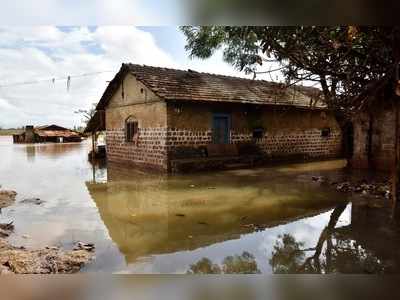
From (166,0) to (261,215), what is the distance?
561 centimetres

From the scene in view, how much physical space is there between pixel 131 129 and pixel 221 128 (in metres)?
4.44

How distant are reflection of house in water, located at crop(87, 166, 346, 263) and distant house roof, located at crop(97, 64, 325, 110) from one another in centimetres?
464

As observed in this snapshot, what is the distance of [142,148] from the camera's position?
15602 millimetres

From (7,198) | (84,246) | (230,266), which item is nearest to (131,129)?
(7,198)

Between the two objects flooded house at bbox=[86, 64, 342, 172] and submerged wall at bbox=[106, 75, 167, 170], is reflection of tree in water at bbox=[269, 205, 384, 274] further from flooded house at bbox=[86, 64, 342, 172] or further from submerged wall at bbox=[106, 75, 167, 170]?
submerged wall at bbox=[106, 75, 167, 170]

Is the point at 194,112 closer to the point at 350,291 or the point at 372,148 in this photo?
the point at 372,148

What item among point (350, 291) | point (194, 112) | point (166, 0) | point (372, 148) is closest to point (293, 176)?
point (372, 148)

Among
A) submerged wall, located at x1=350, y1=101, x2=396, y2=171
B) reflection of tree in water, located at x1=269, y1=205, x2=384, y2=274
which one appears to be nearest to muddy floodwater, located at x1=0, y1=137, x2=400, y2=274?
reflection of tree in water, located at x1=269, y1=205, x2=384, y2=274

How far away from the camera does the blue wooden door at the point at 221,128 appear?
15.5 meters

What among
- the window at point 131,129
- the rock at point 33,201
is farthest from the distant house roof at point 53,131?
the rock at point 33,201

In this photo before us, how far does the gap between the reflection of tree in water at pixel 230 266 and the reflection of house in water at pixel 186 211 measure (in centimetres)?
68

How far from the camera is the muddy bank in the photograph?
432 centimetres

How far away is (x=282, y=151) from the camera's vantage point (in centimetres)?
1802

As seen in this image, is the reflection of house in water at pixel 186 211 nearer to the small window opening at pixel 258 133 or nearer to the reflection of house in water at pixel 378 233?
the reflection of house in water at pixel 378 233
